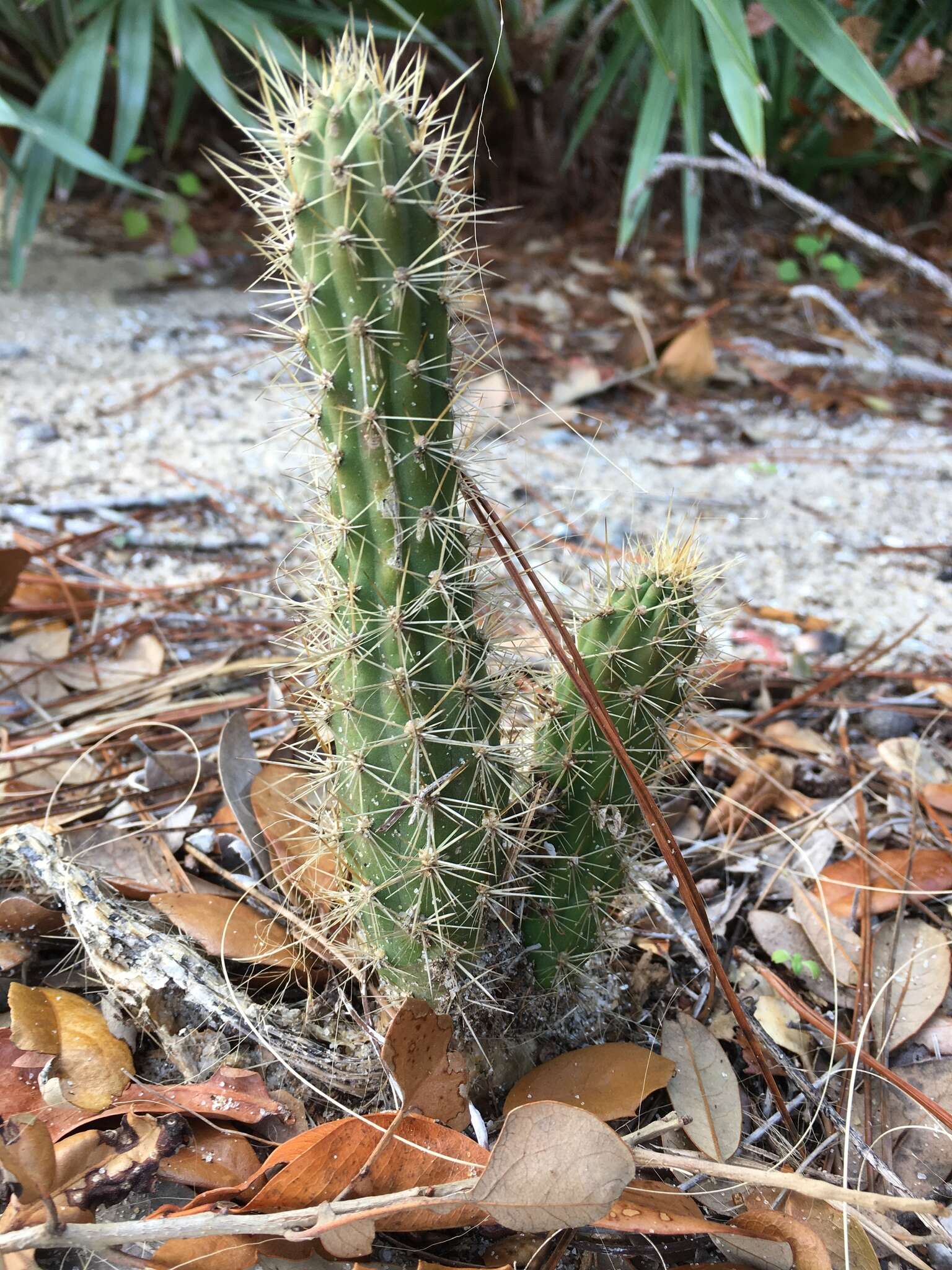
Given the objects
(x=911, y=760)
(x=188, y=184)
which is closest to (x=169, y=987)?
(x=911, y=760)

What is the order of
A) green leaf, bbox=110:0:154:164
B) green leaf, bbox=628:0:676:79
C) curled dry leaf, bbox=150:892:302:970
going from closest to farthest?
curled dry leaf, bbox=150:892:302:970
green leaf, bbox=628:0:676:79
green leaf, bbox=110:0:154:164

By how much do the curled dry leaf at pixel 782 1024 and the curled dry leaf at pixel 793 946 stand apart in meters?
0.06

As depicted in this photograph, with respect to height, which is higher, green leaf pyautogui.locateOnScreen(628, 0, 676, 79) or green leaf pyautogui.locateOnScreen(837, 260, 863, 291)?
green leaf pyautogui.locateOnScreen(628, 0, 676, 79)

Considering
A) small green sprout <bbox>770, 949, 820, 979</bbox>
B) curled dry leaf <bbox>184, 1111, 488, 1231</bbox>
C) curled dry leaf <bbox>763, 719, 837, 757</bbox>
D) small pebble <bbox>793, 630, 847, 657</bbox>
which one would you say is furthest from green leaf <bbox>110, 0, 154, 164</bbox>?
curled dry leaf <bbox>184, 1111, 488, 1231</bbox>

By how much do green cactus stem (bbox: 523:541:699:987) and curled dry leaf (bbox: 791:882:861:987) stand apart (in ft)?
1.43

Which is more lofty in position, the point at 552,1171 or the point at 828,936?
the point at 552,1171

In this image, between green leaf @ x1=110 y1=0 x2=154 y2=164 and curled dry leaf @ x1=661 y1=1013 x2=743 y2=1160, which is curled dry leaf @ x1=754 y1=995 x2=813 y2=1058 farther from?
green leaf @ x1=110 y1=0 x2=154 y2=164

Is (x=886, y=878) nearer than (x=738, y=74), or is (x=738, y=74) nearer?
(x=886, y=878)

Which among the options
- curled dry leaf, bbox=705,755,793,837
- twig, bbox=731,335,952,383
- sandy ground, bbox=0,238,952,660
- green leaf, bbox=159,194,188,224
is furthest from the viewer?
green leaf, bbox=159,194,188,224

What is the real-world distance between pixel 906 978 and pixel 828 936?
11cm

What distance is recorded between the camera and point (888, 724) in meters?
1.86

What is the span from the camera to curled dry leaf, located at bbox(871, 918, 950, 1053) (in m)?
1.28

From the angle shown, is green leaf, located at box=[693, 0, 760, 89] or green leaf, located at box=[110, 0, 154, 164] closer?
green leaf, located at box=[693, 0, 760, 89]

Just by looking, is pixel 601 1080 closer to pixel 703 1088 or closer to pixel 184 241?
pixel 703 1088
